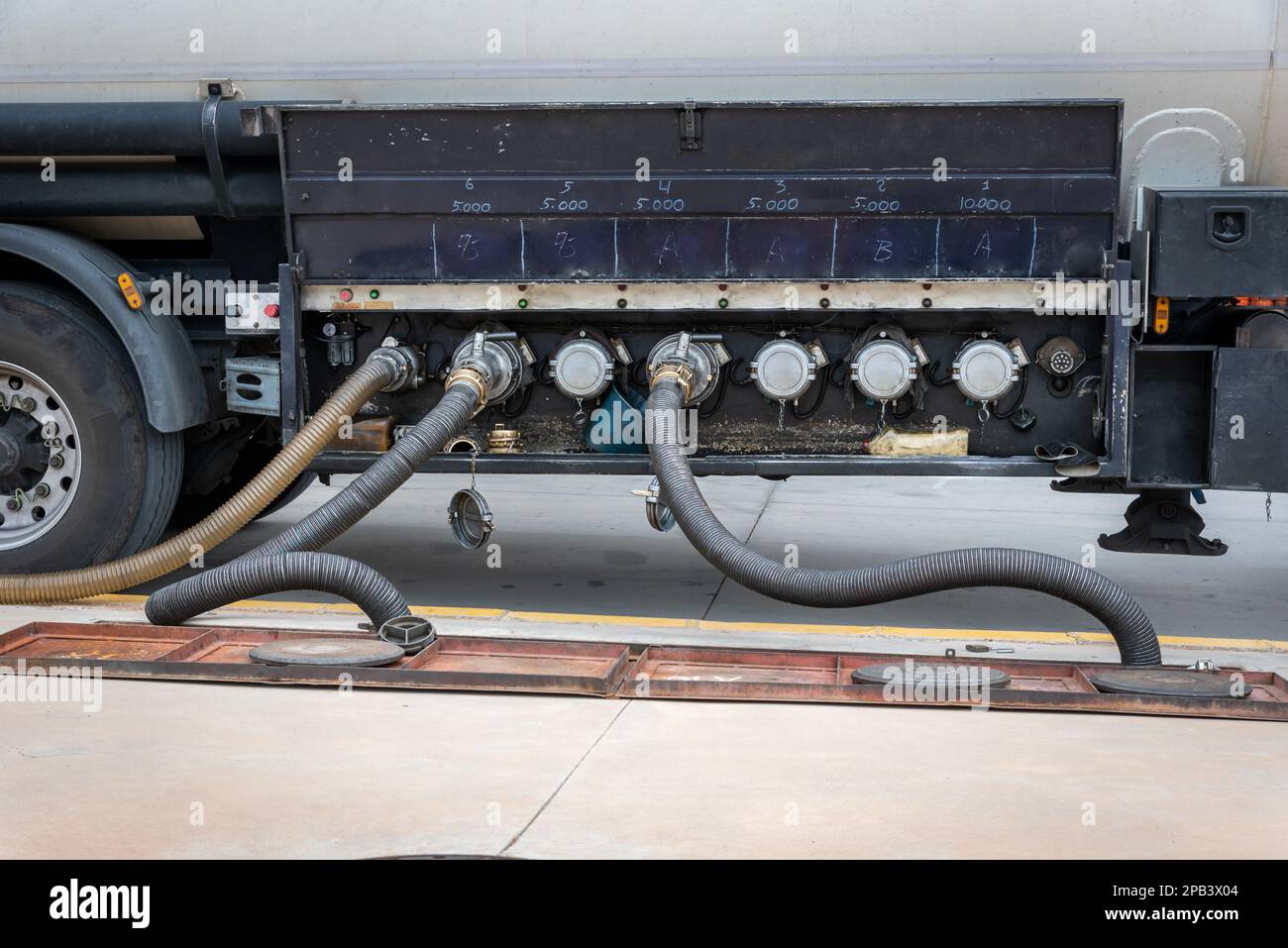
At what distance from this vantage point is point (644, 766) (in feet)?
13.3

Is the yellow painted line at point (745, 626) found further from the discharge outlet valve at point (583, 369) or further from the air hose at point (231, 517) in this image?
the discharge outlet valve at point (583, 369)

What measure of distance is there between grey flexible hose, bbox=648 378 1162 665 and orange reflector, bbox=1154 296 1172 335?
122 cm

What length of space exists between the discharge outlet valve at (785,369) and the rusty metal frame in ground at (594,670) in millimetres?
1219

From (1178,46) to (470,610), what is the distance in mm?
3776

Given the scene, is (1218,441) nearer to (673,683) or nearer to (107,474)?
(673,683)

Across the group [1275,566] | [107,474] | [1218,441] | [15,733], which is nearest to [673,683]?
[15,733]

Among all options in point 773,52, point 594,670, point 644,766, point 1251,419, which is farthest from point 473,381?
Result: point 1251,419

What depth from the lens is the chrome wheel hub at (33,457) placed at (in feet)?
20.9

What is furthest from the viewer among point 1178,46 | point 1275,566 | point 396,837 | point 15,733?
point 1275,566

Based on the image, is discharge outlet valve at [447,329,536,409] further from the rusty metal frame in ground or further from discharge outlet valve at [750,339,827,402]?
the rusty metal frame in ground

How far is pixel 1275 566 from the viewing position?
7805 mm

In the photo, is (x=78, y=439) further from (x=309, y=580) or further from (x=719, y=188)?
(x=719, y=188)

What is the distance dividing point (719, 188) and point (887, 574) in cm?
174

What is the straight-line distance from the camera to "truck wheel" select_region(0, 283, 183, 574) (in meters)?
6.31
